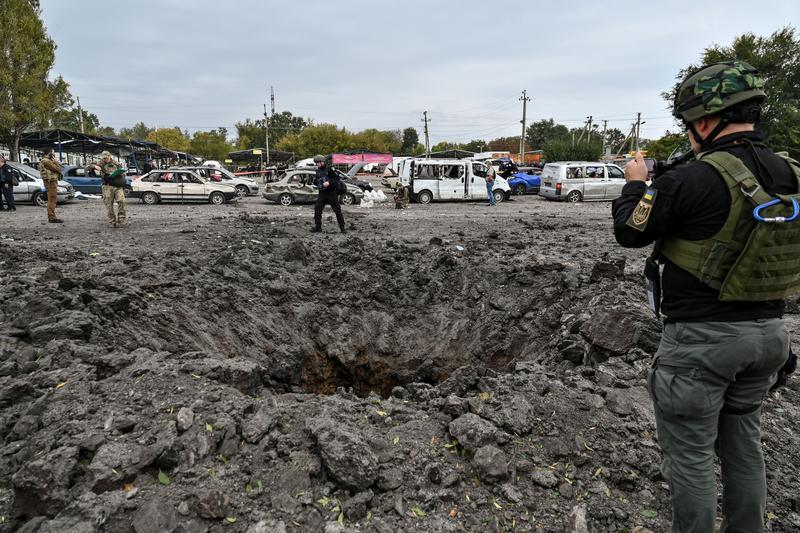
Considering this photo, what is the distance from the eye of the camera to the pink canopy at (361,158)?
48625mm

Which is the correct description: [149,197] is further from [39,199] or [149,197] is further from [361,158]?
[361,158]

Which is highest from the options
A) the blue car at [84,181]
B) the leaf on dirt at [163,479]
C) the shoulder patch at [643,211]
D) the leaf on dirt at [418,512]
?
the blue car at [84,181]

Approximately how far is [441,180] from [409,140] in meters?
72.6

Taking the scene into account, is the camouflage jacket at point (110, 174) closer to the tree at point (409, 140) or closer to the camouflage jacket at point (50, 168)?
the camouflage jacket at point (50, 168)

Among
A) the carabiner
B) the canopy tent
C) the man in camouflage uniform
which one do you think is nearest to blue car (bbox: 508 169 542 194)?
the man in camouflage uniform

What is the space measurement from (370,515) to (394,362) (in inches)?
160

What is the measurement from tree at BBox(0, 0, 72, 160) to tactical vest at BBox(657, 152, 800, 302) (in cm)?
2902

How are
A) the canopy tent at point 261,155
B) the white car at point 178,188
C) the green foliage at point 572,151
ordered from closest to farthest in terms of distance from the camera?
the white car at point 178,188 → the green foliage at point 572,151 → the canopy tent at point 261,155

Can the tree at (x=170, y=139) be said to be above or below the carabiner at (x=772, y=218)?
above

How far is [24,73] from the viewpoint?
23.2 m

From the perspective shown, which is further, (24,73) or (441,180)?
(24,73)

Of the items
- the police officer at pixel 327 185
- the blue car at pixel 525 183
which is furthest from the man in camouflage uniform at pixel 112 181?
the blue car at pixel 525 183

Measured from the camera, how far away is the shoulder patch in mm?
1785

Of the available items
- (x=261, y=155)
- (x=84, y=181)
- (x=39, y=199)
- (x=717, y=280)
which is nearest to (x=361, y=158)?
(x=261, y=155)
